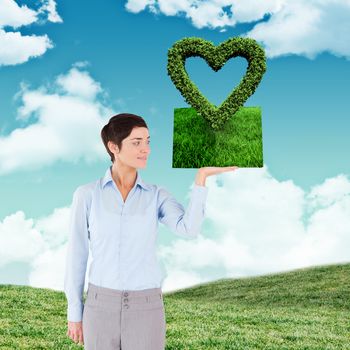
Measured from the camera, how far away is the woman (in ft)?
11.8

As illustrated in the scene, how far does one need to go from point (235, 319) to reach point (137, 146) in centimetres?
866

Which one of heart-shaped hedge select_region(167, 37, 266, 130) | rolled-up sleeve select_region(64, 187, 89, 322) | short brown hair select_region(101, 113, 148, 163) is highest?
heart-shaped hedge select_region(167, 37, 266, 130)

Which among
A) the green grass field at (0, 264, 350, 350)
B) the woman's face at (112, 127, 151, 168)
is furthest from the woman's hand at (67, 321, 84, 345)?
the green grass field at (0, 264, 350, 350)

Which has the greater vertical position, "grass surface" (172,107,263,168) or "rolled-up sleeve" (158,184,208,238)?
"grass surface" (172,107,263,168)

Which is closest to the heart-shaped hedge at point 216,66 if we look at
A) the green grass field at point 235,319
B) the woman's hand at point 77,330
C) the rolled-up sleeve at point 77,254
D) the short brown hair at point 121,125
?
the short brown hair at point 121,125

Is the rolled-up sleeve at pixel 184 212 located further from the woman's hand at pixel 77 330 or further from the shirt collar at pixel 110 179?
the woman's hand at pixel 77 330

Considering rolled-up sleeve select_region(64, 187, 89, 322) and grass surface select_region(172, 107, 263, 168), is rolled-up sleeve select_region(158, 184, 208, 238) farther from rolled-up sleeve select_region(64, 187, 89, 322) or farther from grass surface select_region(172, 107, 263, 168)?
rolled-up sleeve select_region(64, 187, 89, 322)

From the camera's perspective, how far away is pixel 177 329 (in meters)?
10.5

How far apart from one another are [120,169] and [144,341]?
3.24ft

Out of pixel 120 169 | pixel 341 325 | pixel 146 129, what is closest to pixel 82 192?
pixel 120 169

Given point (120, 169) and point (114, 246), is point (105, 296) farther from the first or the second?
point (120, 169)

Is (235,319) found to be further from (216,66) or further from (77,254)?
(77,254)

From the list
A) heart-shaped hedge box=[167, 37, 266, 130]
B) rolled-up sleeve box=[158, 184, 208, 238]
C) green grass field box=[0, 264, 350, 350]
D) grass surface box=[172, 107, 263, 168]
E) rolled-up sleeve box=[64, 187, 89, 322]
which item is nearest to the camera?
rolled-up sleeve box=[158, 184, 208, 238]

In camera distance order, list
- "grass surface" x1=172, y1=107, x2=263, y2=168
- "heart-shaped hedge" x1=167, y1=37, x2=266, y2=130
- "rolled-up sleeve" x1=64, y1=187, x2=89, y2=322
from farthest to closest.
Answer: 1. "heart-shaped hedge" x1=167, y1=37, x2=266, y2=130
2. "grass surface" x1=172, y1=107, x2=263, y2=168
3. "rolled-up sleeve" x1=64, y1=187, x2=89, y2=322
